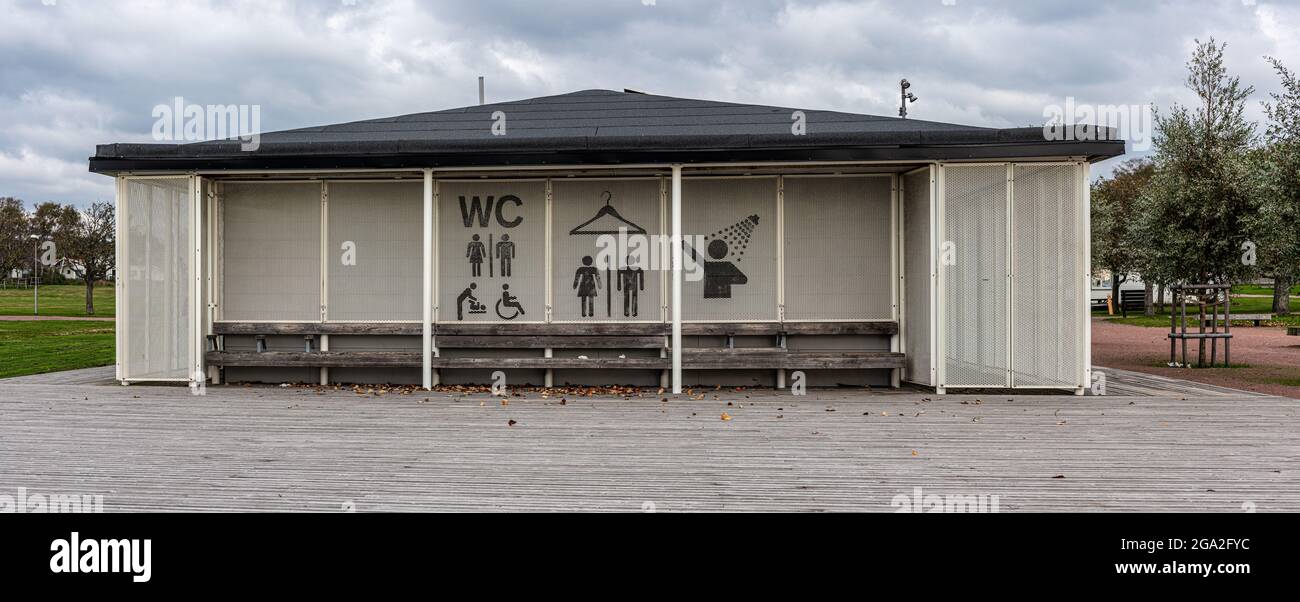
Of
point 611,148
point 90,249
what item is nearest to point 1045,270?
point 611,148

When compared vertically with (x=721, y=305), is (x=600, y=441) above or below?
below

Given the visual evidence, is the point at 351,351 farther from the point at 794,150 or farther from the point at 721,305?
the point at 794,150

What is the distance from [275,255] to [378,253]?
1.32 metres

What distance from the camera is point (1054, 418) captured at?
27.5 ft

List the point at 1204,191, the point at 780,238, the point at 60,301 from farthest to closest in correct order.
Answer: the point at 60,301 → the point at 1204,191 → the point at 780,238

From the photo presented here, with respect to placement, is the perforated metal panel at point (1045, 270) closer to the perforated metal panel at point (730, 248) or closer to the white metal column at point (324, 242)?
the perforated metal panel at point (730, 248)

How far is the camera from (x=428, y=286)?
1038 cm

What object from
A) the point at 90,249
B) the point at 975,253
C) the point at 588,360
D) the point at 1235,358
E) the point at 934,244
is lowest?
the point at 1235,358

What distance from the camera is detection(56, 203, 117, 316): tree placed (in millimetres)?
39906

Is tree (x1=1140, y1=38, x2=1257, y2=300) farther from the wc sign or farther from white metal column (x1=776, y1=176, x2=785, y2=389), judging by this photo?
the wc sign

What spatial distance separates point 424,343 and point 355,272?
155 cm

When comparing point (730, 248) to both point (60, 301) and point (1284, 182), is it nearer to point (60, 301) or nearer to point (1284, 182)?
point (1284, 182)

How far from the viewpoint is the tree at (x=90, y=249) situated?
39.9 metres
